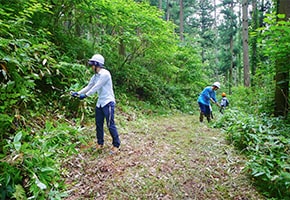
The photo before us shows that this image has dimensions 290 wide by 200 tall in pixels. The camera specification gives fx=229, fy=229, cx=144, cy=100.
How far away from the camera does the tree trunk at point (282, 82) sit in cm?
612

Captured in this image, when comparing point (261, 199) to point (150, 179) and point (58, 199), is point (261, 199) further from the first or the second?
point (58, 199)

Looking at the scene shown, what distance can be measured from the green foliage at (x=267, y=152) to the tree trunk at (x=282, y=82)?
2.09ft

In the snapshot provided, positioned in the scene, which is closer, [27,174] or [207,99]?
[27,174]

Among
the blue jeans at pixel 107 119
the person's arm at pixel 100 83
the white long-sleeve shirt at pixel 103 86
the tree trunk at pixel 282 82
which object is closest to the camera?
the person's arm at pixel 100 83

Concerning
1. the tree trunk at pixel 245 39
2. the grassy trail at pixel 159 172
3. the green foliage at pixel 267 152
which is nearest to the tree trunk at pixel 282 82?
the green foliage at pixel 267 152

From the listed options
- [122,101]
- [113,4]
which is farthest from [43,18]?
[122,101]

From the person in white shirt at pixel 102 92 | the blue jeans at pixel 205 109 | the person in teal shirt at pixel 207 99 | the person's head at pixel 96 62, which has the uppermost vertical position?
the person's head at pixel 96 62

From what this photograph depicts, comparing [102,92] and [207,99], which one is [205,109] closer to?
[207,99]

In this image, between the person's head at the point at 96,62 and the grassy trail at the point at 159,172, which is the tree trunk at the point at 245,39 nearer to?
the grassy trail at the point at 159,172

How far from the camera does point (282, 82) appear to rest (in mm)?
6234

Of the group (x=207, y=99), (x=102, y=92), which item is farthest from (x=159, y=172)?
(x=207, y=99)

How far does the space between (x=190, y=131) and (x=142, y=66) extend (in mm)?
6486

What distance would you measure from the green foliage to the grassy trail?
0.73 feet

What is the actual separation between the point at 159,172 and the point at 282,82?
4.46 metres
